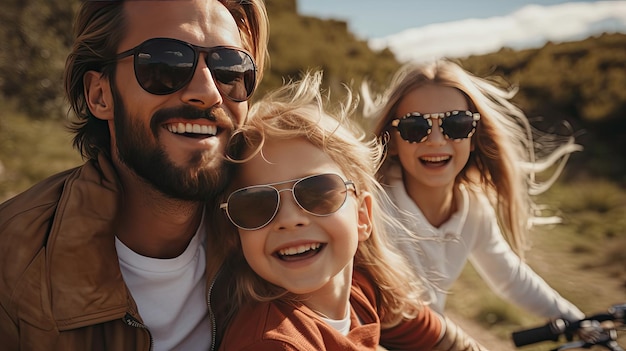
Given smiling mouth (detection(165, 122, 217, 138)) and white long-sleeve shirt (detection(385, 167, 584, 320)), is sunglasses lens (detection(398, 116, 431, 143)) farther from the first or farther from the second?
smiling mouth (detection(165, 122, 217, 138))

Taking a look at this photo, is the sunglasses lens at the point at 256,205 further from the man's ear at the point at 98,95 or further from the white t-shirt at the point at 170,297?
the man's ear at the point at 98,95

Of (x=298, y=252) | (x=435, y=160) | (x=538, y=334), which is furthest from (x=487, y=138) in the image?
(x=298, y=252)

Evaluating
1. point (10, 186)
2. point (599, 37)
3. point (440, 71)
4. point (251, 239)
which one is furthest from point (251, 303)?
point (599, 37)

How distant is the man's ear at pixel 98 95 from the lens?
82.6 inches

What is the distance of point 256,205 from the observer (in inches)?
69.9

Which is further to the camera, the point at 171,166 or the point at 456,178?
the point at 456,178

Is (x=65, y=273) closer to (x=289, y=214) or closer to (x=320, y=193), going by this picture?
(x=289, y=214)

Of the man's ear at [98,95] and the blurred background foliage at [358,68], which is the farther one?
the blurred background foliage at [358,68]

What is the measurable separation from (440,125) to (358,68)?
1639 centimetres

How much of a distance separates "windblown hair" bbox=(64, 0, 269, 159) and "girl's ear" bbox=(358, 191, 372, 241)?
3.01ft

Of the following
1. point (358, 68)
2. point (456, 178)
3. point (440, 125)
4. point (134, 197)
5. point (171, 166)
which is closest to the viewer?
point (171, 166)

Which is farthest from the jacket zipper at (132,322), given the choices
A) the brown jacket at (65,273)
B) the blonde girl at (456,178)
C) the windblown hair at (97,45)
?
the blonde girl at (456,178)

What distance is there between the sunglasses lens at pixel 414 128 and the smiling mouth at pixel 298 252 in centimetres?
93

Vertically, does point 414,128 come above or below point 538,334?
above
